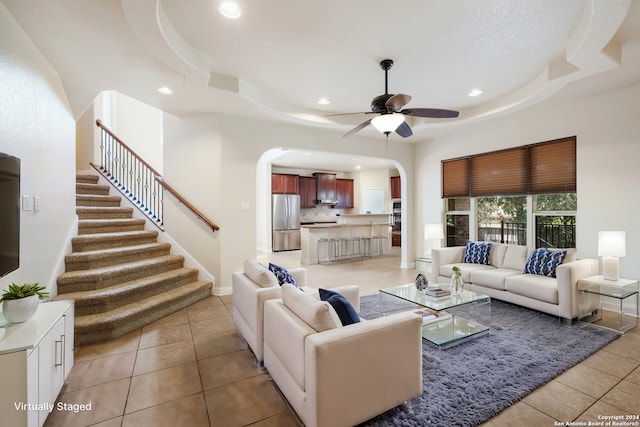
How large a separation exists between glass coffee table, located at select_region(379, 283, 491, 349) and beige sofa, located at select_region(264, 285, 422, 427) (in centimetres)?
100

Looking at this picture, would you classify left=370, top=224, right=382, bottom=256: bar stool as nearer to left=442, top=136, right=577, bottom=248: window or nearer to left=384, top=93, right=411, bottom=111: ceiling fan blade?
left=442, top=136, right=577, bottom=248: window

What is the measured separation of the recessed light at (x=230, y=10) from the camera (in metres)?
2.27

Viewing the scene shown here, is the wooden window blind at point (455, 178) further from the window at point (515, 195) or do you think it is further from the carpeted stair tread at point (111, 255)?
the carpeted stair tread at point (111, 255)

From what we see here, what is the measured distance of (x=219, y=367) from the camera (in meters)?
2.43

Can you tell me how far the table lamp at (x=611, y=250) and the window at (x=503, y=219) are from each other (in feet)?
4.84

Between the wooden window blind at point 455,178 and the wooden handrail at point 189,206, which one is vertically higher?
the wooden window blind at point 455,178

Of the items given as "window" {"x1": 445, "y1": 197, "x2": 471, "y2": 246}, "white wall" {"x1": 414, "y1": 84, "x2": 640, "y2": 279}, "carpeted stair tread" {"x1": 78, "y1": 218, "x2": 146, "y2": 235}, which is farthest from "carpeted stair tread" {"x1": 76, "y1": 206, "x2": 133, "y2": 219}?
"white wall" {"x1": 414, "y1": 84, "x2": 640, "y2": 279}

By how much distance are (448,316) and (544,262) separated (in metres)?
1.54

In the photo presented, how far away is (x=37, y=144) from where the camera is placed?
266 cm

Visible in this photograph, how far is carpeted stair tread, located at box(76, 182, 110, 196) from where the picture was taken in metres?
4.95

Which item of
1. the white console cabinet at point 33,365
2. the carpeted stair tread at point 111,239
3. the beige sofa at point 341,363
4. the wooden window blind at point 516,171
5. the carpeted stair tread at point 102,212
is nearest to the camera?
the white console cabinet at point 33,365

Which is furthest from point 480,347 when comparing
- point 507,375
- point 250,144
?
point 250,144

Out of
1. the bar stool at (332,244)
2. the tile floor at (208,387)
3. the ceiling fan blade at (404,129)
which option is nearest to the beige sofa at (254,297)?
the tile floor at (208,387)

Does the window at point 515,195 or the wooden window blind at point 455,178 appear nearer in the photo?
the window at point 515,195
